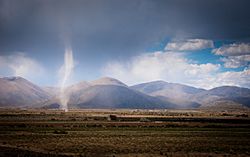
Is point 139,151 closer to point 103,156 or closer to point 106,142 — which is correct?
point 103,156

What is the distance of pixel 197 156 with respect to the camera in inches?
1430

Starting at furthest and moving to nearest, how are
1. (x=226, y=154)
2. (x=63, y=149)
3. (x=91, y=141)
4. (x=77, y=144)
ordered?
1. (x=91, y=141)
2. (x=77, y=144)
3. (x=63, y=149)
4. (x=226, y=154)

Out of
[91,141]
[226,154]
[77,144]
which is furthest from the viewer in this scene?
[91,141]

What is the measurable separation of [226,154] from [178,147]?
696 cm

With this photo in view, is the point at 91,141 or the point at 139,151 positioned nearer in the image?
the point at 139,151

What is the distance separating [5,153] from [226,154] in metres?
24.2

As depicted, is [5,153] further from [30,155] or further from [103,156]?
[103,156]

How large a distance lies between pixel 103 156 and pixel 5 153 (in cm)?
1042

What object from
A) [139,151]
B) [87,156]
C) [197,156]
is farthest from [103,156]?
[197,156]

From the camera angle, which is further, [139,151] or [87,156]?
[139,151]

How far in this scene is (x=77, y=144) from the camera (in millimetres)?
45750

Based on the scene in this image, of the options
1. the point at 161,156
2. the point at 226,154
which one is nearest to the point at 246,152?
the point at 226,154

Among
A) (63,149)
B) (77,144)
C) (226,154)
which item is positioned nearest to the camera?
(226,154)

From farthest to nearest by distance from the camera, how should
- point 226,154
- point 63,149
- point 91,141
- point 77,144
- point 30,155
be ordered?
point 91,141 < point 77,144 < point 63,149 < point 226,154 < point 30,155
